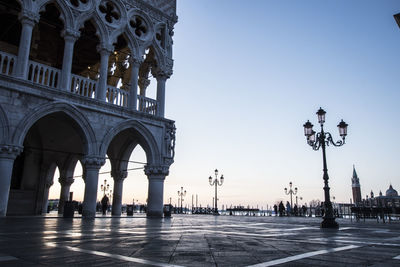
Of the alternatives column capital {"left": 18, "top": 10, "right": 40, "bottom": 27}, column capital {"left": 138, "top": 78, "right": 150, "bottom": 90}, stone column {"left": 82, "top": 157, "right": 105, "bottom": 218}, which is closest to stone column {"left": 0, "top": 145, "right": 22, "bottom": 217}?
A: stone column {"left": 82, "top": 157, "right": 105, "bottom": 218}

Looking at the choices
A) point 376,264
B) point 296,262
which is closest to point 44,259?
point 296,262

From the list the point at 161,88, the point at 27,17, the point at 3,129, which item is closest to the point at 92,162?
the point at 3,129

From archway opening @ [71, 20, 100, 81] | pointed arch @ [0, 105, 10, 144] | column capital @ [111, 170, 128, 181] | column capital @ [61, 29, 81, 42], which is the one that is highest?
archway opening @ [71, 20, 100, 81]

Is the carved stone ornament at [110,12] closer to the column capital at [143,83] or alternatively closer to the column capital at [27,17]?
the column capital at [27,17]

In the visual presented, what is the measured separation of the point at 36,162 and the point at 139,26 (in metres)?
11.5

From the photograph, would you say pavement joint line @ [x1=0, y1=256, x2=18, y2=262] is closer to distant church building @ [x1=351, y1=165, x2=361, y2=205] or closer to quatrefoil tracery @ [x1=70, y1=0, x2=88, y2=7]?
quatrefoil tracery @ [x1=70, y1=0, x2=88, y2=7]

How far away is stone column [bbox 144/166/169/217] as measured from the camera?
19609mm

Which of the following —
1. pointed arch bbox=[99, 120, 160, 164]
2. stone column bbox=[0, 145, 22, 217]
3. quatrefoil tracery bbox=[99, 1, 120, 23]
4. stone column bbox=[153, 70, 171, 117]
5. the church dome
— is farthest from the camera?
the church dome

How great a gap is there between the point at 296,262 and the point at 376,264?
103 cm

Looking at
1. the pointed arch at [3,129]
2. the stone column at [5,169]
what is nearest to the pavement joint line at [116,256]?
the stone column at [5,169]

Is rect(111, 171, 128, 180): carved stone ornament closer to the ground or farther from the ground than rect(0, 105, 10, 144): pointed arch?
closer to the ground

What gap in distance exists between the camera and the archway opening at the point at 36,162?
20.3m

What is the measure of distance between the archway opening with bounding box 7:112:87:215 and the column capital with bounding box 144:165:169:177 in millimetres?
4435

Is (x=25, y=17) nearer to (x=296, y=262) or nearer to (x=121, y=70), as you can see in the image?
(x=121, y=70)
